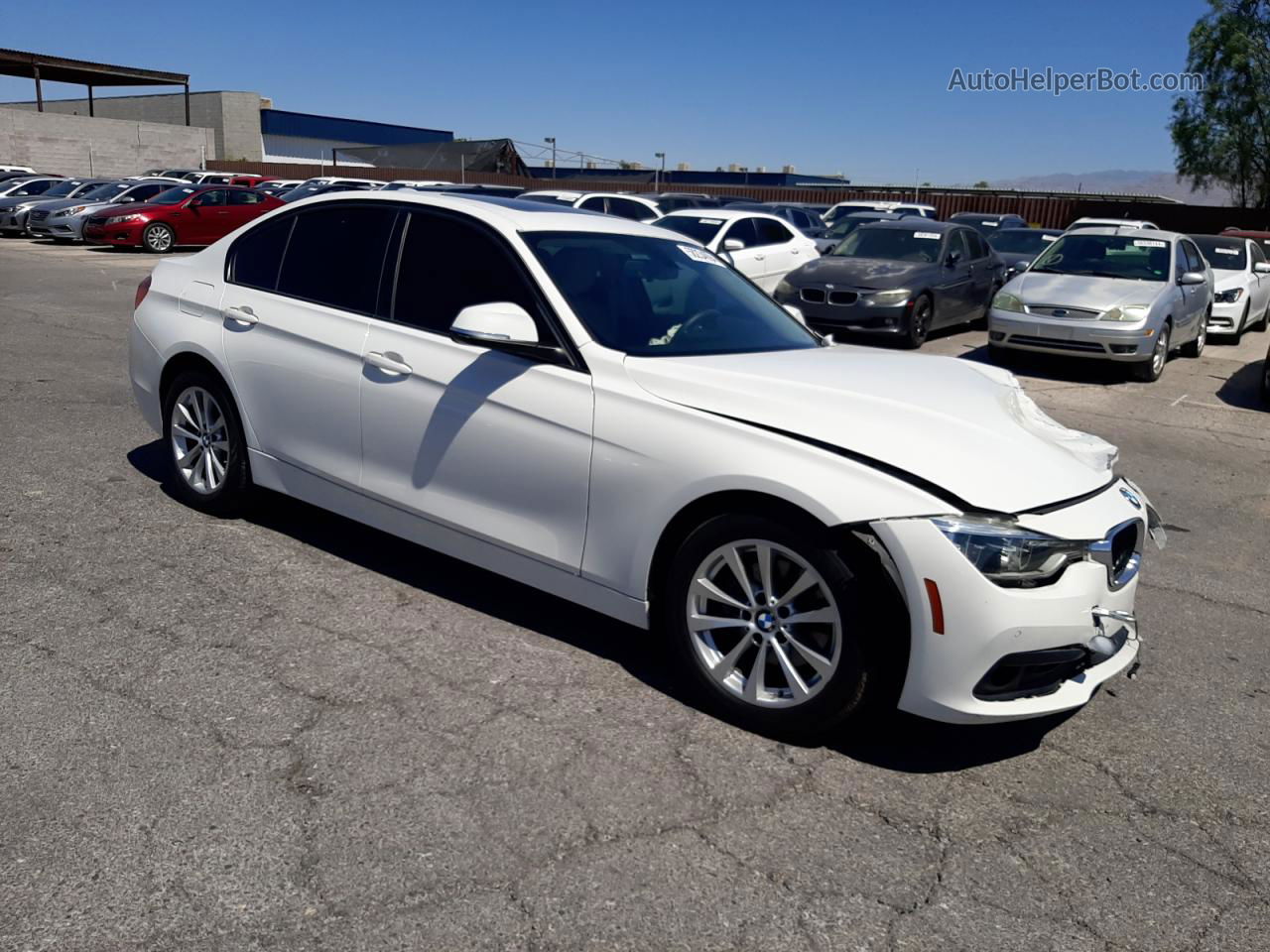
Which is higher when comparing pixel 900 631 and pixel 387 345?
pixel 387 345

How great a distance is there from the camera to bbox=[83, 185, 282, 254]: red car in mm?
23422

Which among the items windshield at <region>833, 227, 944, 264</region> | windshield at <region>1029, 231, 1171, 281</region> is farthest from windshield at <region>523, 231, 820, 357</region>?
windshield at <region>833, 227, 944, 264</region>

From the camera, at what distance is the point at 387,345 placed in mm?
4648

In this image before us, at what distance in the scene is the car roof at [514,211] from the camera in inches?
185

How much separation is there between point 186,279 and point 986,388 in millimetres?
3979

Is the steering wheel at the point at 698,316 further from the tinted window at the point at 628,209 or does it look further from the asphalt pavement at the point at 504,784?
the tinted window at the point at 628,209

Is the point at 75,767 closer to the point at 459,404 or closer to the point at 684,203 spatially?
the point at 459,404

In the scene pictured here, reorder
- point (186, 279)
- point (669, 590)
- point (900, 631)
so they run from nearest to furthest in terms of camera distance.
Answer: point (900, 631) < point (669, 590) < point (186, 279)

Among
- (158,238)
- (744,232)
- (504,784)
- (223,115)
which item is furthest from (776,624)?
(223,115)

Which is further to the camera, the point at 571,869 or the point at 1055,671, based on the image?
the point at 1055,671

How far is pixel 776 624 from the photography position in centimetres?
368

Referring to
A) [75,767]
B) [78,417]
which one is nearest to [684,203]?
[78,417]

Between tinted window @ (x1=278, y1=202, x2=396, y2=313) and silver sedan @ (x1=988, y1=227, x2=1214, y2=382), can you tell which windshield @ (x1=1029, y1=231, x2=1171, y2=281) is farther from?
tinted window @ (x1=278, y1=202, x2=396, y2=313)

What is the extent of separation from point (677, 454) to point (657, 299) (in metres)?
1.11
